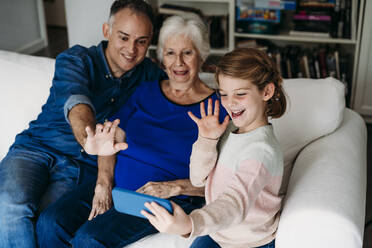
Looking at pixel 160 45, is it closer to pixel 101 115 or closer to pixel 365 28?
pixel 101 115

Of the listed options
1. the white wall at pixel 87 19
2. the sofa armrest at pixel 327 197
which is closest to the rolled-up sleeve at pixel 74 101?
the sofa armrest at pixel 327 197

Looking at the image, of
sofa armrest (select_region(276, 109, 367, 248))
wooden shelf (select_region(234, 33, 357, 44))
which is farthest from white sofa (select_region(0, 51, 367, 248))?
wooden shelf (select_region(234, 33, 357, 44))

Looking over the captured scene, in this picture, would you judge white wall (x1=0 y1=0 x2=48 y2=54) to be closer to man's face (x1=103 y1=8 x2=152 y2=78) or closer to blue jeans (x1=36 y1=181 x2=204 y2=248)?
man's face (x1=103 y1=8 x2=152 y2=78)

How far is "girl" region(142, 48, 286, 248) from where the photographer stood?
1318 millimetres

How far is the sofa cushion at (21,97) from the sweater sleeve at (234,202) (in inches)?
46.6

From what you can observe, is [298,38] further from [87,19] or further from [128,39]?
[128,39]

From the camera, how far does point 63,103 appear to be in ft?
6.33

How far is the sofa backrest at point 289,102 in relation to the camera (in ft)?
6.15

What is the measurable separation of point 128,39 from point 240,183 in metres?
0.95

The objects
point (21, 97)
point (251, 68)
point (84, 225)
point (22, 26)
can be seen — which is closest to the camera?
point (251, 68)

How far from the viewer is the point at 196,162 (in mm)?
1508

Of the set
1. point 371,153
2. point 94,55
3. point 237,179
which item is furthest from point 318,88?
point 371,153

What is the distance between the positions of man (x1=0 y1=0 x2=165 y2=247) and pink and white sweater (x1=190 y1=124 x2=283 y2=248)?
53cm

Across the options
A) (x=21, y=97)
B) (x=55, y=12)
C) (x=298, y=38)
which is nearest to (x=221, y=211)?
(x=21, y=97)
